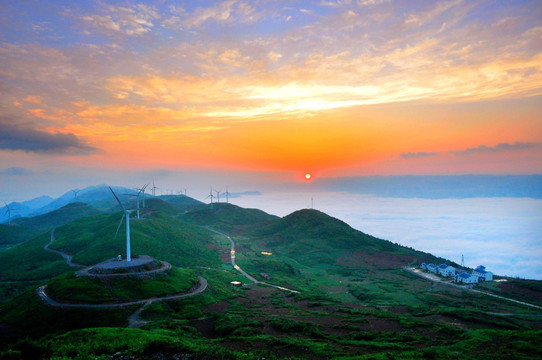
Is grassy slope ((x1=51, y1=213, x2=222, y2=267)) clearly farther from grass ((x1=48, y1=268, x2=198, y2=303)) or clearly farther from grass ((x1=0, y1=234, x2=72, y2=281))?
grass ((x1=48, y1=268, x2=198, y2=303))

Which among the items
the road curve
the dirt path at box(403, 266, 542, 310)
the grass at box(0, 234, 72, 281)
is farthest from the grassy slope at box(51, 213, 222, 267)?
the dirt path at box(403, 266, 542, 310)

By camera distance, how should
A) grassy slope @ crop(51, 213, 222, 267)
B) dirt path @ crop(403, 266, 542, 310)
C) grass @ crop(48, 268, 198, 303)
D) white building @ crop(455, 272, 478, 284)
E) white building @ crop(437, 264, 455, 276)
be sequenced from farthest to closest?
white building @ crop(437, 264, 455, 276) → white building @ crop(455, 272, 478, 284) → grassy slope @ crop(51, 213, 222, 267) → dirt path @ crop(403, 266, 542, 310) → grass @ crop(48, 268, 198, 303)

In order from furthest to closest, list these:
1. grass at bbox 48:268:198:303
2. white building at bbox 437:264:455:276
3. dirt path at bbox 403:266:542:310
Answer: white building at bbox 437:264:455:276, dirt path at bbox 403:266:542:310, grass at bbox 48:268:198:303

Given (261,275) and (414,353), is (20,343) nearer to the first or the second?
(414,353)

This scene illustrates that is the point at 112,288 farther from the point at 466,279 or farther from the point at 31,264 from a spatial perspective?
the point at 466,279

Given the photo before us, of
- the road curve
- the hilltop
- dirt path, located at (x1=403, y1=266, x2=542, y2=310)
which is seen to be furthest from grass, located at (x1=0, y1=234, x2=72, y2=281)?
dirt path, located at (x1=403, y1=266, x2=542, y2=310)

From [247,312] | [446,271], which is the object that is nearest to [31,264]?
[247,312]

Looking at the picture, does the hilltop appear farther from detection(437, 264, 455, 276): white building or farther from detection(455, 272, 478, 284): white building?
detection(437, 264, 455, 276): white building

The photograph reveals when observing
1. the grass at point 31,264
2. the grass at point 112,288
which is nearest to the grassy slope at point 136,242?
the grass at point 31,264

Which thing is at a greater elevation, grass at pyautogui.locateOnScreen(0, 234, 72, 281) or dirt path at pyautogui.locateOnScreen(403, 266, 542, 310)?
grass at pyautogui.locateOnScreen(0, 234, 72, 281)

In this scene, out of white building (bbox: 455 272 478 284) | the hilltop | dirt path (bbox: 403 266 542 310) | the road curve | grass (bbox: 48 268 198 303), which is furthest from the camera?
white building (bbox: 455 272 478 284)

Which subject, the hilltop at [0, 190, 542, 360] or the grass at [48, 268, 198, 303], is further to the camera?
the grass at [48, 268, 198, 303]

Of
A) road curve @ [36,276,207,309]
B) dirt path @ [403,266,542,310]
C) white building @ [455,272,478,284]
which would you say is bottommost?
dirt path @ [403,266,542,310]
